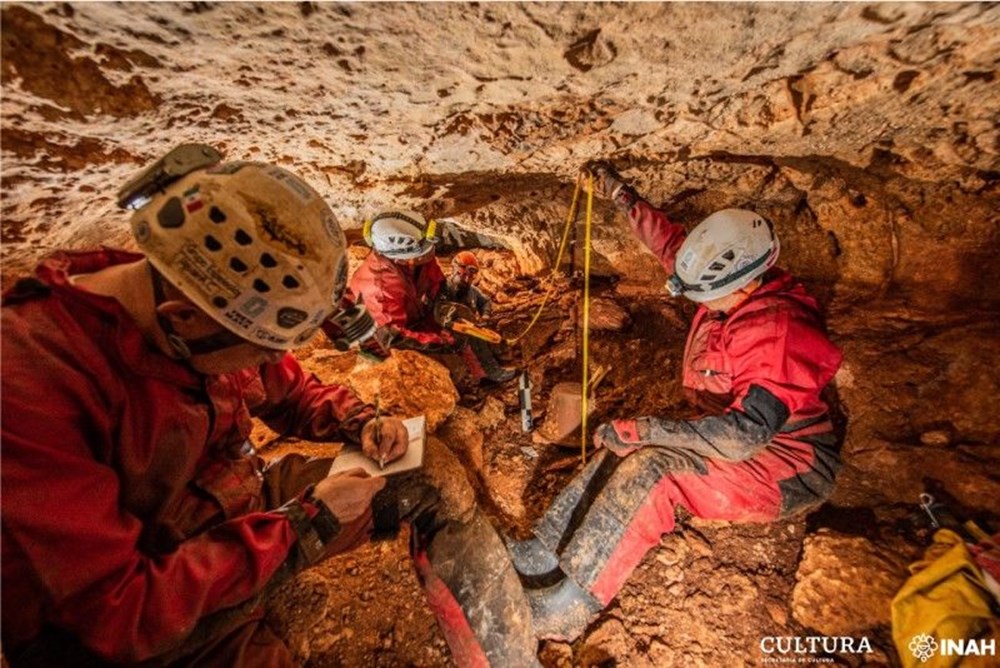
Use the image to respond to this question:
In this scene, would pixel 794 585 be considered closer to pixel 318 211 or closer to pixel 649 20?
pixel 649 20

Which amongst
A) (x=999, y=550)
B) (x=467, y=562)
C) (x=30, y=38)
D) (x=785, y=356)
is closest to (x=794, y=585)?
(x=999, y=550)

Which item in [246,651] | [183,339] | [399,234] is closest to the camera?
[183,339]

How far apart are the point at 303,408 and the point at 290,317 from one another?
1.17 meters

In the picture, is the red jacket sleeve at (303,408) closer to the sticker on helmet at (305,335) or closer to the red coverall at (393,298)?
the sticker on helmet at (305,335)

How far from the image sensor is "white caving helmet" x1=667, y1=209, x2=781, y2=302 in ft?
9.25

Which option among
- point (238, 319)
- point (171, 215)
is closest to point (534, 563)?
point (238, 319)

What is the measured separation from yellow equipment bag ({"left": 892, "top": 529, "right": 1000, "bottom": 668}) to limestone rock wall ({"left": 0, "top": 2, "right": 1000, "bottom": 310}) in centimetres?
247

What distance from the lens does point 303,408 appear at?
2.61 meters

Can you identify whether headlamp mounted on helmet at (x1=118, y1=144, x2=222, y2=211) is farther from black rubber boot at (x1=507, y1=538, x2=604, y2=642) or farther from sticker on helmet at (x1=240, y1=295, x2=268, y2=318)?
black rubber boot at (x1=507, y1=538, x2=604, y2=642)

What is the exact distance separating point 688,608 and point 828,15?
3.28 metres

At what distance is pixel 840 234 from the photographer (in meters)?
3.82

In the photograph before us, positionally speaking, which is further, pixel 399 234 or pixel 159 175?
pixel 399 234

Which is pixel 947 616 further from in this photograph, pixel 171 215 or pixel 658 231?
pixel 171 215

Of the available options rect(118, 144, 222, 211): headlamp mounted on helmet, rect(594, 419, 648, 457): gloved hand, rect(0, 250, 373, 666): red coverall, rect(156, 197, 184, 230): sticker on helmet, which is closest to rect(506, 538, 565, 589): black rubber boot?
rect(594, 419, 648, 457): gloved hand
